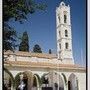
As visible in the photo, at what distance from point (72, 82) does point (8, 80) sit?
389mm

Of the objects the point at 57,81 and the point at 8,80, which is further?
the point at 57,81

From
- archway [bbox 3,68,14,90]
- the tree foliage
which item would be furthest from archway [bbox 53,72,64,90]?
the tree foliage

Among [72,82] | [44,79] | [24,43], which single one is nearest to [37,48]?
[24,43]

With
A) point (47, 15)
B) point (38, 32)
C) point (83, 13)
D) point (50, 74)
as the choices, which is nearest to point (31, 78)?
point (50, 74)

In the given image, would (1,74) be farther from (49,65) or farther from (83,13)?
(83,13)

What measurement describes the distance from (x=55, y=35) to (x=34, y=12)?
0.60ft

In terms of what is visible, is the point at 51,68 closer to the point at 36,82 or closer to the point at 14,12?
the point at 36,82

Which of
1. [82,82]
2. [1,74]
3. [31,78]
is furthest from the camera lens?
[82,82]

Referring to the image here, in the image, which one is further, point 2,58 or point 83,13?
point 83,13

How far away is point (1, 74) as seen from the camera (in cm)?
163

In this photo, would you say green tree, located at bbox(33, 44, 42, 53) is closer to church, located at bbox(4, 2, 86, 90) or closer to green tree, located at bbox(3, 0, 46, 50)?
church, located at bbox(4, 2, 86, 90)

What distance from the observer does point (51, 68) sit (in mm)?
1794

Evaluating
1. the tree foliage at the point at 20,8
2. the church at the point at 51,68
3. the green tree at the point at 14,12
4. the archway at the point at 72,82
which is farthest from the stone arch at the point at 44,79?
the tree foliage at the point at 20,8

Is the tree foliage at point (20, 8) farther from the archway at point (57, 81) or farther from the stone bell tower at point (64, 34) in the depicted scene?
the archway at point (57, 81)
